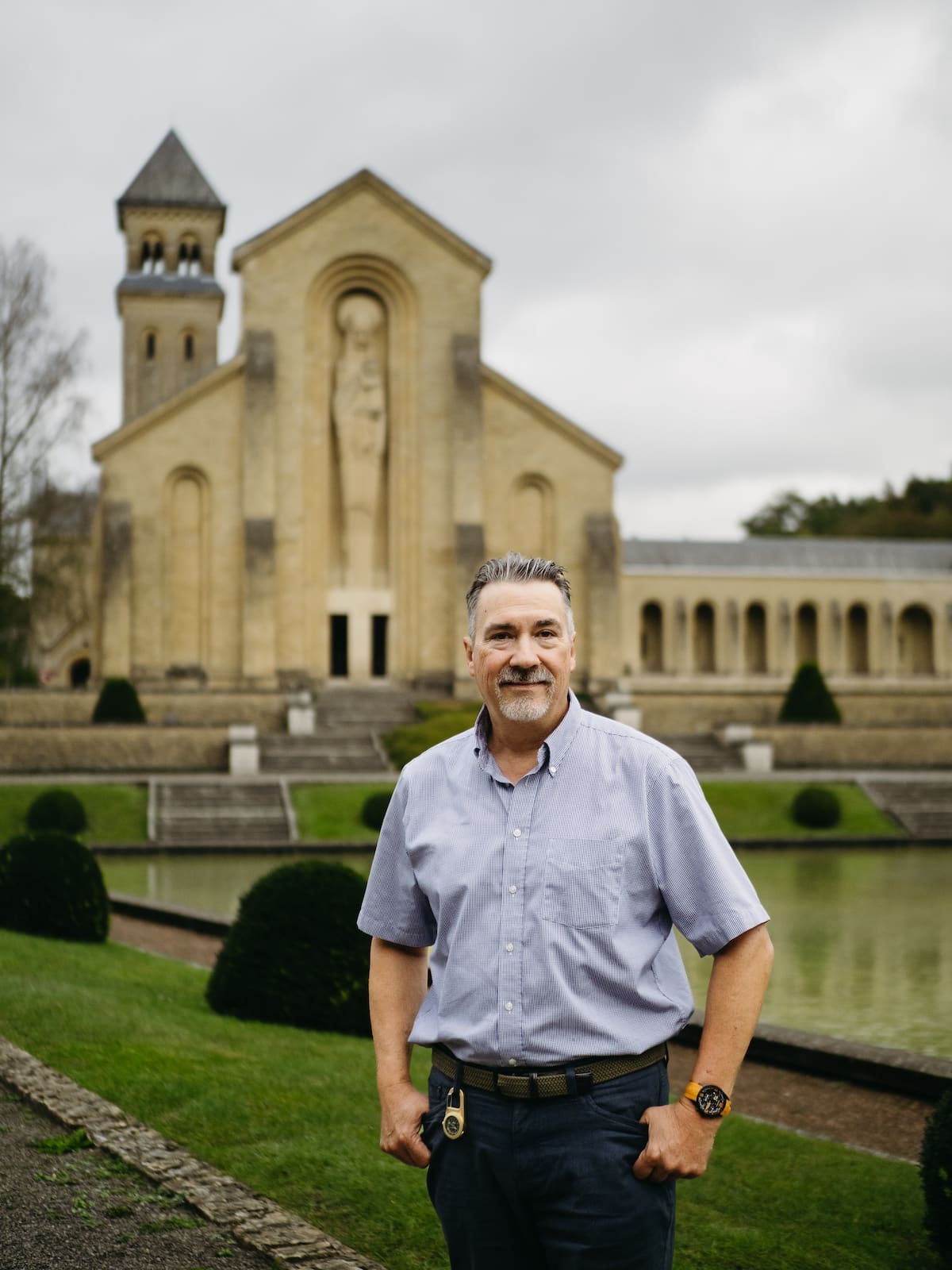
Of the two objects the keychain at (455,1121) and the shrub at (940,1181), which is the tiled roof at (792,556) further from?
the keychain at (455,1121)

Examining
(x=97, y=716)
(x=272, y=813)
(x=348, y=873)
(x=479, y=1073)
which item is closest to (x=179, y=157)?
(x=97, y=716)

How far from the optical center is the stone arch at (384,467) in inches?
1486

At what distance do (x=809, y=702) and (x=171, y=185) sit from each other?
36000 mm

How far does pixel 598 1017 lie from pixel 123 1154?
298 centimetres

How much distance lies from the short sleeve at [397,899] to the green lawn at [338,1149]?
182 centimetres

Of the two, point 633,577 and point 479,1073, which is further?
point 633,577

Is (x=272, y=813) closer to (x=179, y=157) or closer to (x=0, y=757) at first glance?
(x=0, y=757)

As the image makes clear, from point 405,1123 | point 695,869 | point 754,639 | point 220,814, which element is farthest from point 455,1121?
point 754,639

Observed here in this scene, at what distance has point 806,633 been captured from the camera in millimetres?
51656

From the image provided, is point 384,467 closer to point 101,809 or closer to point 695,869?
point 101,809

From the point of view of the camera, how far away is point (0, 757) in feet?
94.2

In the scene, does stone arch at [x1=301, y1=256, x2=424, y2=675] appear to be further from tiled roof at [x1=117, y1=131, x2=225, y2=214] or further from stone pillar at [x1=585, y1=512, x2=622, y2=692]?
tiled roof at [x1=117, y1=131, x2=225, y2=214]

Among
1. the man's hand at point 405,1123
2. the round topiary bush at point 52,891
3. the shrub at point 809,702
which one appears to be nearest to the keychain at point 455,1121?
the man's hand at point 405,1123

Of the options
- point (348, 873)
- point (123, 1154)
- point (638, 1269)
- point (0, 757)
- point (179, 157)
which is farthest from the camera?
point (179, 157)
